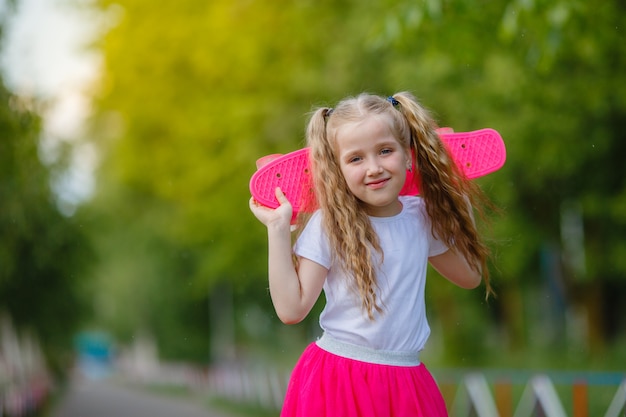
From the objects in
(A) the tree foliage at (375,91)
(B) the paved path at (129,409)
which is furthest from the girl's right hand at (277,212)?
(B) the paved path at (129,409)

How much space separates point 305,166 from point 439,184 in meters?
0.40

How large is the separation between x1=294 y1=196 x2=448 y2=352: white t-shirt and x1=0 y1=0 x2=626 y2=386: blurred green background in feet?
13.6

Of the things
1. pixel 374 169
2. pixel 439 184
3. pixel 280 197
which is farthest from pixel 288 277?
pixel 439 184

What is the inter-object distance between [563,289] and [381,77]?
6.24 m

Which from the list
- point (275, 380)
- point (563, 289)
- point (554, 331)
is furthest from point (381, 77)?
point (554, 331)

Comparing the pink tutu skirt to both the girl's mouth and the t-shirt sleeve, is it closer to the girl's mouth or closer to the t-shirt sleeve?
the t-shirt sleeve

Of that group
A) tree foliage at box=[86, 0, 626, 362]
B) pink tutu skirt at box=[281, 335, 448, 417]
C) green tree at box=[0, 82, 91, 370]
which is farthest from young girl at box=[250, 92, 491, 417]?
green tree at box=[0, 82, 91, 370]

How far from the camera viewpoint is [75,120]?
25.6 meters

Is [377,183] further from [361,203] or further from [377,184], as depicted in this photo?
[361,203]

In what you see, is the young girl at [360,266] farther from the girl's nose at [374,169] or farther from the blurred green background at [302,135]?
the blurred green background at [302,135]

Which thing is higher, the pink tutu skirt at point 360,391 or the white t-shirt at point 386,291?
the white t-shirt at point 386,291

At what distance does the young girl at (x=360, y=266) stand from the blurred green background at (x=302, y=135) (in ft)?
13.4

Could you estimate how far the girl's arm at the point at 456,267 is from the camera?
10.3 feet

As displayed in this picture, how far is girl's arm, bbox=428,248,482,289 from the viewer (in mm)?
3145
